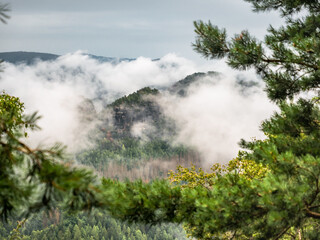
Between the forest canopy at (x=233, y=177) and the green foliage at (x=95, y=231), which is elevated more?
the forest canopy at (x=233, y=177)

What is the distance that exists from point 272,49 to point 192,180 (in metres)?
7.04

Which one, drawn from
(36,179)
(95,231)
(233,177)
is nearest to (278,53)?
(233,177)

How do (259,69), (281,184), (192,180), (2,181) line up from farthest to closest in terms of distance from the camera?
1. (192,180)
2. (259,69)
3. (281,184)
4. (2,181)

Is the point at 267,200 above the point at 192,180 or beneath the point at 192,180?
above

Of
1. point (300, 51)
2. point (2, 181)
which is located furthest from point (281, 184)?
point (2, 181)

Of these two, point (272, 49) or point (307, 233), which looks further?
point (307, 233)

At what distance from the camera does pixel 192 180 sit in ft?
45.1

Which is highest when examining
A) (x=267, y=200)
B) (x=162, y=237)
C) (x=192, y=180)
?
(x=267, y=200)

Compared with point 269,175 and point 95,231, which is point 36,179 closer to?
point 269,175

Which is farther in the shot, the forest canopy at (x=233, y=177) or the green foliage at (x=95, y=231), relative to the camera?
the green foliage at (x=95, y=231)

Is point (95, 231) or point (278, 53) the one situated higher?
point (278, 53)

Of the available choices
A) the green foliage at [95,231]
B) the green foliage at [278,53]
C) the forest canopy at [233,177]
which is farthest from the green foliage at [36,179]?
the green foliage at [95,231]

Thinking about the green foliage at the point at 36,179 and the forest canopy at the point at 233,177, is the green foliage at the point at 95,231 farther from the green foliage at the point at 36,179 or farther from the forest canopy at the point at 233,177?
the green foliage at the point at 36,179

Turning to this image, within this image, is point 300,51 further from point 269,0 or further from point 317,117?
point 269,0
